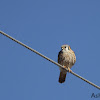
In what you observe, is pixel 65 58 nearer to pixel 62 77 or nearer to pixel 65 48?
pixel 65 48

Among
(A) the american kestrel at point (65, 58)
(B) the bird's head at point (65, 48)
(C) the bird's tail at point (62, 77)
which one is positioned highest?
(B) the bird's head at point (65, 48)

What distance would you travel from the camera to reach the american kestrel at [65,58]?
318 inches

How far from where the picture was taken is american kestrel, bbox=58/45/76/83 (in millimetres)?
8070

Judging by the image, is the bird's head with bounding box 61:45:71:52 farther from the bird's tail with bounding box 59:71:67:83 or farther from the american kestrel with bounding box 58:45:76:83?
the bird's tail with bounding box 59:71:67:83

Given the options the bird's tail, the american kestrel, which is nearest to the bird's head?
the american kestrel

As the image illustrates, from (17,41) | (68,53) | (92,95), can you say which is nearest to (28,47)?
(17,41)

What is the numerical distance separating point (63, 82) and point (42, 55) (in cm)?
358

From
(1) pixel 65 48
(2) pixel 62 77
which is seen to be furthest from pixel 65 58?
(2) pixel 62 77

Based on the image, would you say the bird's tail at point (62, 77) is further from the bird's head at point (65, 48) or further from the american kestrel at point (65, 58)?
the bird's head at point (65, 48)

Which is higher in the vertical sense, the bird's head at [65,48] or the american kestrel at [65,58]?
the bird's head at [65,48]

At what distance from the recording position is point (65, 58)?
807cm

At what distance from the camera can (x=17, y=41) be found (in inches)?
179

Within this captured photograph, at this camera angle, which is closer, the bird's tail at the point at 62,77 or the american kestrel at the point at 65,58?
the american kestrel at the point at 65,58

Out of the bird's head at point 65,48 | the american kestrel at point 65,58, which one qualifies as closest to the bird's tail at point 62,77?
the american kestrel at point 65,58
